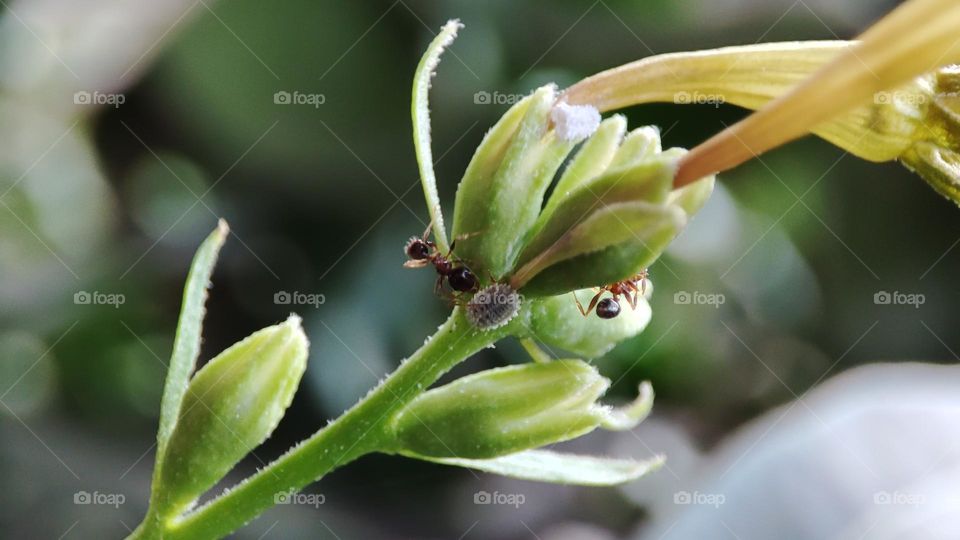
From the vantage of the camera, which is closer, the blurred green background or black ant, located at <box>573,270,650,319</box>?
black ant, located at <box>573,270,650,319</box>

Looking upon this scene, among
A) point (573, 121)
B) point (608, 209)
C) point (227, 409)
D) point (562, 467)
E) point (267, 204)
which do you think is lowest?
point (227, 409)

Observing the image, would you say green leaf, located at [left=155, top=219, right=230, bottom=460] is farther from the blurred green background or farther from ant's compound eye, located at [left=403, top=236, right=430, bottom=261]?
the blurred green background

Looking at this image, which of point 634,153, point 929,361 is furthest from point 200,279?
point 929,361

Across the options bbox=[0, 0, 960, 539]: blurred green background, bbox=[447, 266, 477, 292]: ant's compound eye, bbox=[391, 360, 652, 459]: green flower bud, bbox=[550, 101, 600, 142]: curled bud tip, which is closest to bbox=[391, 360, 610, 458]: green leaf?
bbox=[391, 360, 652, 459]: green flower bud

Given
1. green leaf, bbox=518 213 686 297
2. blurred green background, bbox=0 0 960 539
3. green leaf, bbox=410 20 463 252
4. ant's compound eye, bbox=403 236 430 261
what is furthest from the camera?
blurred green background, bbox=0 0 960 539

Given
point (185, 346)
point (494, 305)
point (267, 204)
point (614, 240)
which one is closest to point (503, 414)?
point (494, 305)

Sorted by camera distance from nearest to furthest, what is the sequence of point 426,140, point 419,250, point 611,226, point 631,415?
point 611,226 < point 426,140 < point 631,415 < point 419,250

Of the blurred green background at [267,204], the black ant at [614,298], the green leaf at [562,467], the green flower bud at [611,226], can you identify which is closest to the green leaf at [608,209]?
the green flower bud at [611,226]

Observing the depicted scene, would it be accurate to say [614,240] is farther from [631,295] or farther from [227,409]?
[227,409]
